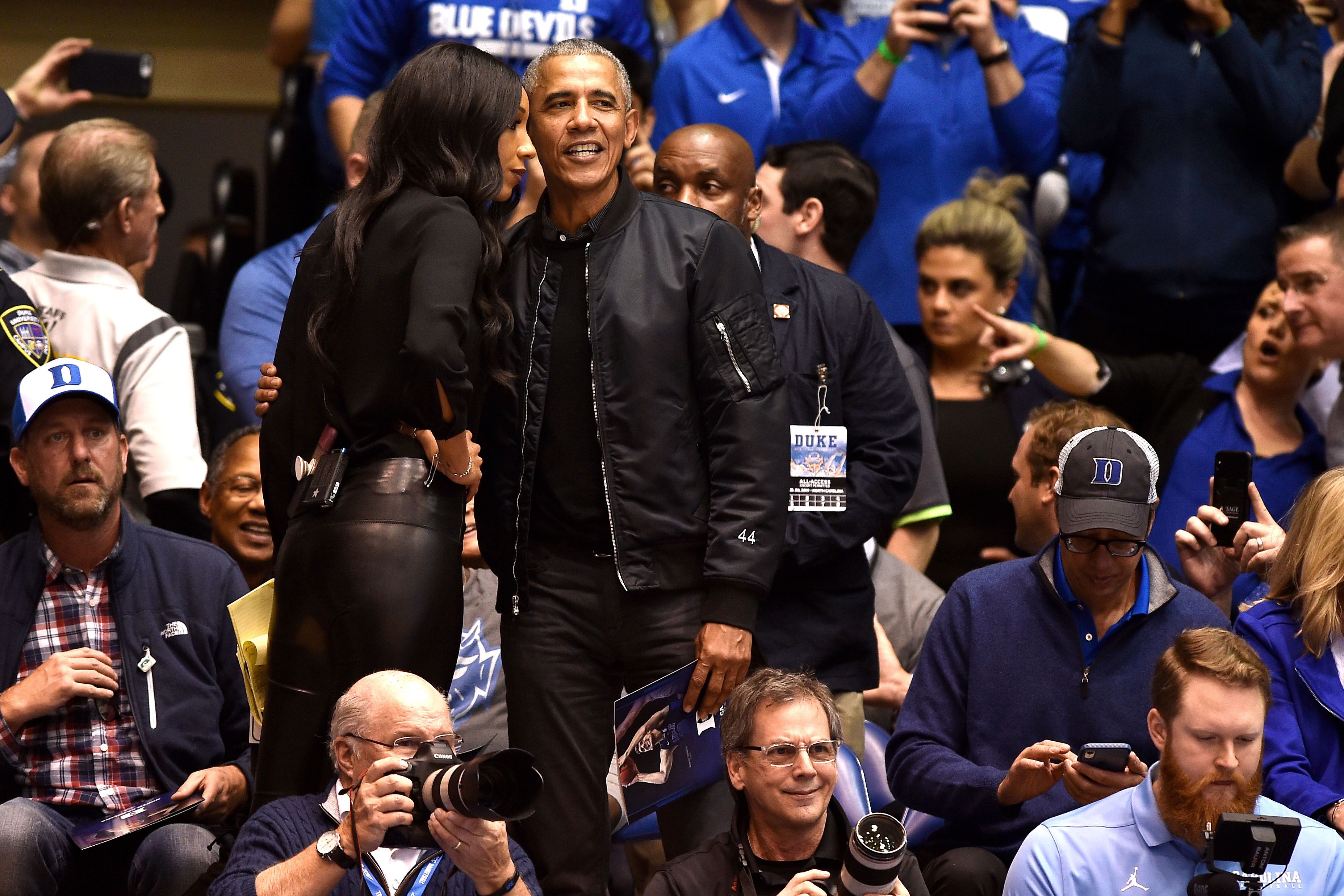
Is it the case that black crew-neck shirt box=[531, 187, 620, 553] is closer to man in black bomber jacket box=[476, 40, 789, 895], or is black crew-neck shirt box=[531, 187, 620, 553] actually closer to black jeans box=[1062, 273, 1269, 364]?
man in black bomber jacket box=[476, 40, 789, 895]

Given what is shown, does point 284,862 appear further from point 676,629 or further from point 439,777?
point 676,629

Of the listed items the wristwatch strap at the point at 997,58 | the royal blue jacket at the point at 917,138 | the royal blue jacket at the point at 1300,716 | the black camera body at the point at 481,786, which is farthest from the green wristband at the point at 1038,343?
the black camera body at the point at 481,786

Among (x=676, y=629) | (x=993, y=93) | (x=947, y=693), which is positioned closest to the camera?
(x=676, y=629)

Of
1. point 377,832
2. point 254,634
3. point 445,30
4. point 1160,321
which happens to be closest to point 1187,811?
point 377,832

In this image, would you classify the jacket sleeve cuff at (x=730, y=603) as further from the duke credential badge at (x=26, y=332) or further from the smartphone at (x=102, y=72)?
the smartphone at (x=102, y=72)

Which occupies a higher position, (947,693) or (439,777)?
(439,777)

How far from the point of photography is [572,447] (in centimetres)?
350

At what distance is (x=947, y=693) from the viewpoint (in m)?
3.92

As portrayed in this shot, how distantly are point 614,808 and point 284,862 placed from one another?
4.24 ft

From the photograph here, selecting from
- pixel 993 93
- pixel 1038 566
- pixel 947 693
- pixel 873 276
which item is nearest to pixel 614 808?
pixel 947 693

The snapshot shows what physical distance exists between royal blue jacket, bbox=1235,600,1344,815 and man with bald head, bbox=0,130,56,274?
351cm

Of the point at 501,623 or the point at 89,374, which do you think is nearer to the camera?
the point at 501,623

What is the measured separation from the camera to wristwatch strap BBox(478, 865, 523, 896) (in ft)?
10.1

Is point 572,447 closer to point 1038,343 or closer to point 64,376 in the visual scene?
point 64,376
